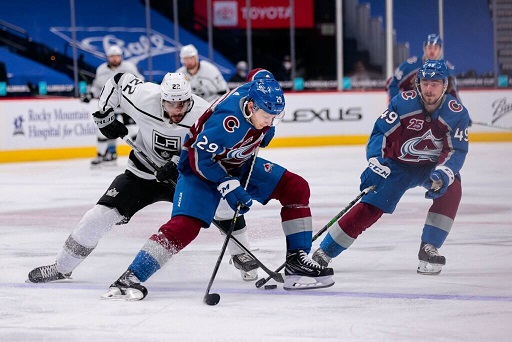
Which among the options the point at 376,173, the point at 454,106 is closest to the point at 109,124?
the point at 376,173

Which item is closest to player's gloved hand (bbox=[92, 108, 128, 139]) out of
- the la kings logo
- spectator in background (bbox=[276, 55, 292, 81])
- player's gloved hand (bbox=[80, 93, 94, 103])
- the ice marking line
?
the la kings logo

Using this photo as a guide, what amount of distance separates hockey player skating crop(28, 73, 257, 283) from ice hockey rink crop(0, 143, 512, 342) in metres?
0.11

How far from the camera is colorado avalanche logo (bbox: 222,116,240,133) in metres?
3.68

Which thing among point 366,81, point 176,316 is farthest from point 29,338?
point 366,81

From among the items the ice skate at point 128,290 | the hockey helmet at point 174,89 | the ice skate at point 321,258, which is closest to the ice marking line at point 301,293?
the ice skate at point 128,290

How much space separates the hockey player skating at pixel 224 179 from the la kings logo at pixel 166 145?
35 cm

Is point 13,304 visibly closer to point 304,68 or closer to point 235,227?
point 235,227

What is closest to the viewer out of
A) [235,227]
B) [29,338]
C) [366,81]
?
[29,338]

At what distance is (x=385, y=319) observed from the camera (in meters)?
3.34

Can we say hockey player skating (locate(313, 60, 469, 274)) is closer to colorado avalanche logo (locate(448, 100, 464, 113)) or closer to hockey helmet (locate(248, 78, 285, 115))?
colorado avalanche logo (locate(448, 100, 464, 113))

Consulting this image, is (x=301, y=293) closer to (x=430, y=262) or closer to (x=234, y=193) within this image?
(x=234, y=193)

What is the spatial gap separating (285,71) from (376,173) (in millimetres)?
10206

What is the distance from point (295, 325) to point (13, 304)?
1117mm

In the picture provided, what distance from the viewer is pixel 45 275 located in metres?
4.15
